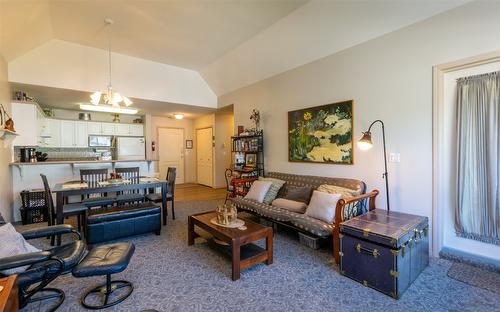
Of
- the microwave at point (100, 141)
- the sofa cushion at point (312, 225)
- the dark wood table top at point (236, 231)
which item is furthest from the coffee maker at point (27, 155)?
the sofa cushion at point (312, 225)

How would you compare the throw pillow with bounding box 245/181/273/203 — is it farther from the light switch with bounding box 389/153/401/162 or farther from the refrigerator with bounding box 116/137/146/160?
the refrigerator with bounding box 116/137/146/160

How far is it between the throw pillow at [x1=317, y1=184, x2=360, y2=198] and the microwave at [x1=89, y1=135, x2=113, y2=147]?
6.10 m

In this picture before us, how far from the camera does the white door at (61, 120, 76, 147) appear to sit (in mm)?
6113

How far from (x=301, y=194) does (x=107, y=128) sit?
582cm

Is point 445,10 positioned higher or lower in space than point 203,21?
lower

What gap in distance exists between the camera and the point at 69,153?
256 inches

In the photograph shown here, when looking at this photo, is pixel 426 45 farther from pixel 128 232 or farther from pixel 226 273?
pixel 128 232

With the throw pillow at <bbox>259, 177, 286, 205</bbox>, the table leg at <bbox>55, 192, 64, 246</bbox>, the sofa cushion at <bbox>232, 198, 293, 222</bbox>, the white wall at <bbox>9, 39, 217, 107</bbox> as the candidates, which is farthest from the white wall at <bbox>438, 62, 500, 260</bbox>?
the white wall at <bbox>9, 39, 217, 107</bbox>

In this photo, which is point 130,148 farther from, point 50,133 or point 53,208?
point 53,208

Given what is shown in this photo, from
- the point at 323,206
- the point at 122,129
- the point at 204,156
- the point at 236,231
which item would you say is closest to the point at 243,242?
the point at 236,231

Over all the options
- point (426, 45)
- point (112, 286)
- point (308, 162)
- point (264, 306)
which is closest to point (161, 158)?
point (308, 162)

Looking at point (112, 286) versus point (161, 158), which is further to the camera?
point (161, 158)

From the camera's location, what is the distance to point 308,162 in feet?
13.4

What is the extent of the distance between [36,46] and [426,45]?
229 inches
